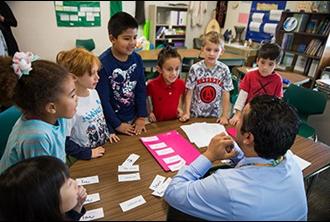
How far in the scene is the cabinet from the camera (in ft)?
18.9

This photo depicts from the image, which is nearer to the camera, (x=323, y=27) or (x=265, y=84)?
(x=265, y=84)

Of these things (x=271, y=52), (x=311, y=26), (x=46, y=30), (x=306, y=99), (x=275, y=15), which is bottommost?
(x=306, y=99)

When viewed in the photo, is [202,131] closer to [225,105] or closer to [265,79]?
[225,105]

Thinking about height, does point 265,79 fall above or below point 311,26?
below

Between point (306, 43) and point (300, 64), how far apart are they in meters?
0.40

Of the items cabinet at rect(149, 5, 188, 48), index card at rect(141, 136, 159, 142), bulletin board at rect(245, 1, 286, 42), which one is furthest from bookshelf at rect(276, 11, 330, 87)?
index card at rect(141, 136, 159, 142)

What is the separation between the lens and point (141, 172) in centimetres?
116

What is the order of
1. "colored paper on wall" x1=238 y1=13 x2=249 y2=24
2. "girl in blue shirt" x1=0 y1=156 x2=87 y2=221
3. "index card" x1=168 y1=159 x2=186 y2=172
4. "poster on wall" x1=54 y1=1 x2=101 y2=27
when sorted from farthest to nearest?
1. "colored paper on wall" x1=238 y1=13 x2=249 y2=24
2. "poster on wall" x1=54 y1=1 x2=101 y2=27
3. "index card" x1=168 y1=159 x2=186 y2=172
4. "girl in blue shirt" x1=0 y1=156 x2=87 y2=221

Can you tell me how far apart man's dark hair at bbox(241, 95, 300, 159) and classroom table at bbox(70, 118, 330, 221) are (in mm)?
458

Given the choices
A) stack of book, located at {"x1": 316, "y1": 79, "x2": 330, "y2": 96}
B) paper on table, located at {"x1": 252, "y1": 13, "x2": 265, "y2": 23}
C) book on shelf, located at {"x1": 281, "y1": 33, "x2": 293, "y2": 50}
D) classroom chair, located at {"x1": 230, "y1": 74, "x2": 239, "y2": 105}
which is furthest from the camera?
paper on table, located at {"x1": 252, "y1": 13, "x2": 265, "y2": 23}

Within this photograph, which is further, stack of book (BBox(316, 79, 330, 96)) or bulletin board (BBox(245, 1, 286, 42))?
bulletin board (BBox(245, 1, 286, 42))

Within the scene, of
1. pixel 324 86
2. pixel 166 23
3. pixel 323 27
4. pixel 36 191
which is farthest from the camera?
pixel 166 23

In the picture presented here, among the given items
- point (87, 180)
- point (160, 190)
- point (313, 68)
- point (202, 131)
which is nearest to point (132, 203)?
point (160, 190)

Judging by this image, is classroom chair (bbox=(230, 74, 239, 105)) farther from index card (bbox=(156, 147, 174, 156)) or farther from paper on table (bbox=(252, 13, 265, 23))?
paper on table (bbox=(252, 13, 265, 23))
